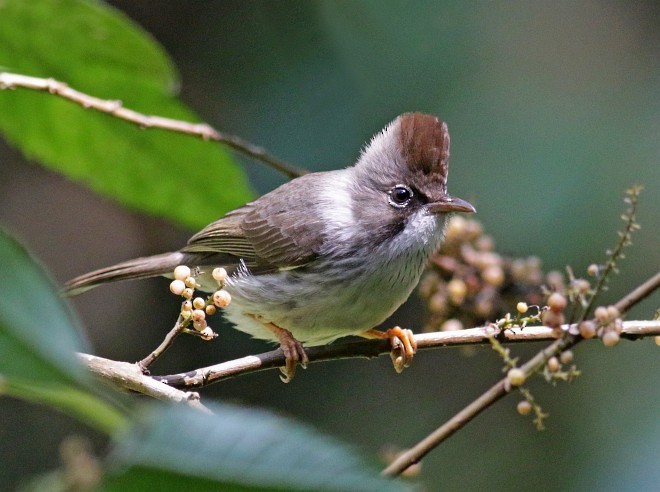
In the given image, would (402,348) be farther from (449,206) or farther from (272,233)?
(272,233)

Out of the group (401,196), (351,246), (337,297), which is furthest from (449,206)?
(337,297)

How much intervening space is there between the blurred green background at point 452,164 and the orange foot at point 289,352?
1.87m

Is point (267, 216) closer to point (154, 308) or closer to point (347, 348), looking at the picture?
point (347, 348)

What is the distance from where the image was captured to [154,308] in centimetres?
590

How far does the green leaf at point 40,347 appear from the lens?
2.61ft

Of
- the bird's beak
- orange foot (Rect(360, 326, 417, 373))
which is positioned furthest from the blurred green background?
orange foot (Rect(360, 326, 417, 373))

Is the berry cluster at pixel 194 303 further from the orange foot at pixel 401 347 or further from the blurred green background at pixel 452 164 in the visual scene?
the blurred green background at pixel 452 164

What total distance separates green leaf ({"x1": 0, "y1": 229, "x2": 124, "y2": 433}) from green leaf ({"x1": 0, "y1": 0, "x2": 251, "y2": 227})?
1973 millimetres

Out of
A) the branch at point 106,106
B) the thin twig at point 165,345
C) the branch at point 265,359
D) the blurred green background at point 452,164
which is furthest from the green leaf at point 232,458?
the blurred green background at point 452,164

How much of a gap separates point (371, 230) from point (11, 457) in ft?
9.83

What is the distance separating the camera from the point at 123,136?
2.96 m

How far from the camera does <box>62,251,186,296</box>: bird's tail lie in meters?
4.05

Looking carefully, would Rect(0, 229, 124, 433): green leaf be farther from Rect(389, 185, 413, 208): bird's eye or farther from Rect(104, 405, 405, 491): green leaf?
Rect(389, 185, 413, 208): bird's eye

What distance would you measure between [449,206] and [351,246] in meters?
0.45
